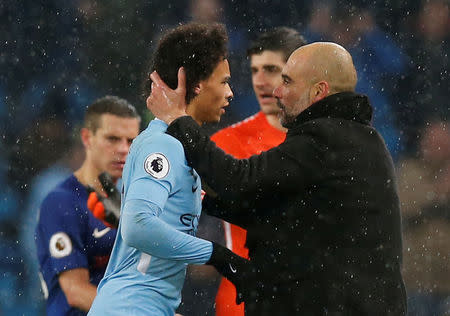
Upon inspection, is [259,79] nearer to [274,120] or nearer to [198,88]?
[274,120]

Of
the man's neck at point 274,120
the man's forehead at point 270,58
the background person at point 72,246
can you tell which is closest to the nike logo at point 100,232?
the background person at point 72,246

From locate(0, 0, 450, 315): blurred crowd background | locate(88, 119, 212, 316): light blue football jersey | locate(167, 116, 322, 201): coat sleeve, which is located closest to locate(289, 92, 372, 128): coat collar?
locate(167, 116, 322, 201): coat sleeve

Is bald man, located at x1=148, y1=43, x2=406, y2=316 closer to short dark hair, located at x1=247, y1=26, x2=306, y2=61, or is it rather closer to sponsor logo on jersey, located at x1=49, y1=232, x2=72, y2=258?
sponsor logo on jersey, located at x1=49, y1=232, x2=72, y2=258

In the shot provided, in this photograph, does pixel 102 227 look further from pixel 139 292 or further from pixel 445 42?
pixel 445 42

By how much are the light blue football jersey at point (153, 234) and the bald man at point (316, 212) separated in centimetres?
10

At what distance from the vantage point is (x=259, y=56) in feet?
17.4

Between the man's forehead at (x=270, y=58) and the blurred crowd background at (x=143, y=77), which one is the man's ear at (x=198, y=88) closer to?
the man's forehead at (x=270, y=58)

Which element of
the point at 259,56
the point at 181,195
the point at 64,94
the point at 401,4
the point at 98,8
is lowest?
the point at 181,195

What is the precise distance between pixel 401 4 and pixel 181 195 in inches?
192

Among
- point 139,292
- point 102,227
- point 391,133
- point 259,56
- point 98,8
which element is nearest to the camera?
point 139,292

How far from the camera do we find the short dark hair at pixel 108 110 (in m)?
5.59

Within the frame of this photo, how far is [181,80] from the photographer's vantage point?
325 centimetres

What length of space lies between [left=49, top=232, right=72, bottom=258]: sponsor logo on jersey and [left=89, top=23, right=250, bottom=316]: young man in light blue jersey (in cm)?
169

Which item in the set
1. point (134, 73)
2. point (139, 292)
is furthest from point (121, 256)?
point (134, 73)
